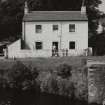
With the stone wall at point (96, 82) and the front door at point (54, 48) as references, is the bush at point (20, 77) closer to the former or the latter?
the stone wall at point (96, 82)

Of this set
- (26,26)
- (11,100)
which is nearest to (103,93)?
(11,100)

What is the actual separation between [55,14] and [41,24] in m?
3.84

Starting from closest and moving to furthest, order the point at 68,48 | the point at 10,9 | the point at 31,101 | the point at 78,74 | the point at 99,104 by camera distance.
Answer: the point at 99,104 < the point at 31,101 < the point at 78,74 < the point at 68,48 < the point at 10,9

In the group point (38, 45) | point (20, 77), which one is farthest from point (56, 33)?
point (20, 77)

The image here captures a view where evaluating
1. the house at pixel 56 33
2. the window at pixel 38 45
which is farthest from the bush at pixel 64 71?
the window at pixel 38 45

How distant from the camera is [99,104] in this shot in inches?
1292

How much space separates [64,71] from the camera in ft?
127

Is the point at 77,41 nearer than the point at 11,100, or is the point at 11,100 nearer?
Result: the point at 11,100

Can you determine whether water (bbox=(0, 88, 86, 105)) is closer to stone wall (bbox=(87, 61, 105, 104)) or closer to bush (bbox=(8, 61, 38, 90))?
bush (bbox=(8, 61, 38, 90))

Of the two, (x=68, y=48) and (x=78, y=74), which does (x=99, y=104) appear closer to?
(x=78, y=74)

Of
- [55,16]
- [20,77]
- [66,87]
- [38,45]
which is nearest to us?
[66,87]

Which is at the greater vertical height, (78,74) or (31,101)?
(78,74)

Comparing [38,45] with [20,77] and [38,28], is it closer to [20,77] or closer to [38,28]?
[38,28]

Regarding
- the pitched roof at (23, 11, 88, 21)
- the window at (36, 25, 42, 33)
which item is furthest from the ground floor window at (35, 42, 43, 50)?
the pitched roof at (23, 11, 88, 21)
